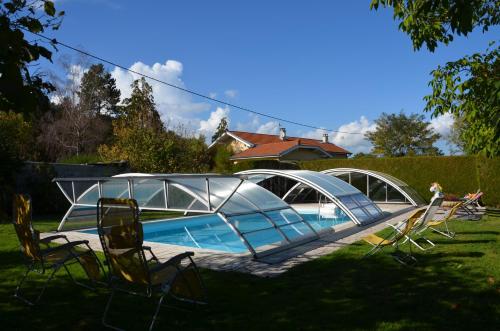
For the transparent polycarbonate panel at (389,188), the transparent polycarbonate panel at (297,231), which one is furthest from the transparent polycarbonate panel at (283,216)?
the transparent polycarbonate panel at (389,188)

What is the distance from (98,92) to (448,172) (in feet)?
107

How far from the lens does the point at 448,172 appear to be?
22.0 metres

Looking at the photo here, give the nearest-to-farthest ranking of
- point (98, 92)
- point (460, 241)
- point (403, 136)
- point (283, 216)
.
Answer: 1. point (460, 241)
2. point (283, 216)
3. point (98, 92)
4. point (403, 136)

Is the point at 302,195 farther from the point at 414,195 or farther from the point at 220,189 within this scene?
the point at 220,189

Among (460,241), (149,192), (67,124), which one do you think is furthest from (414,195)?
(67,124)

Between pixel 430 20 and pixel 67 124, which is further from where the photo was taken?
pixel 67 124

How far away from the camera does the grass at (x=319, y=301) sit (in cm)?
452

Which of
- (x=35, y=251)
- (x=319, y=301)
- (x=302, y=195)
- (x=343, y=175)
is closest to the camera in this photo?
(x=319, y=301)

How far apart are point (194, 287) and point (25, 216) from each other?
223 cm

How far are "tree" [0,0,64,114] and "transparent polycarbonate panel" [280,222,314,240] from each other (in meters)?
6.71

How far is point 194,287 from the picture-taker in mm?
5164

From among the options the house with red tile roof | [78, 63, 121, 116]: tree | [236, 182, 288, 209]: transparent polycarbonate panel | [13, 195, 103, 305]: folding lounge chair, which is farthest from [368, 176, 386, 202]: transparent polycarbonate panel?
[78, 63, 121, 116]: tree

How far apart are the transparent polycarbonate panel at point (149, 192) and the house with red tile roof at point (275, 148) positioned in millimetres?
22371

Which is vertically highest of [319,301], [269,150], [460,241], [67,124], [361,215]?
[67,124]
